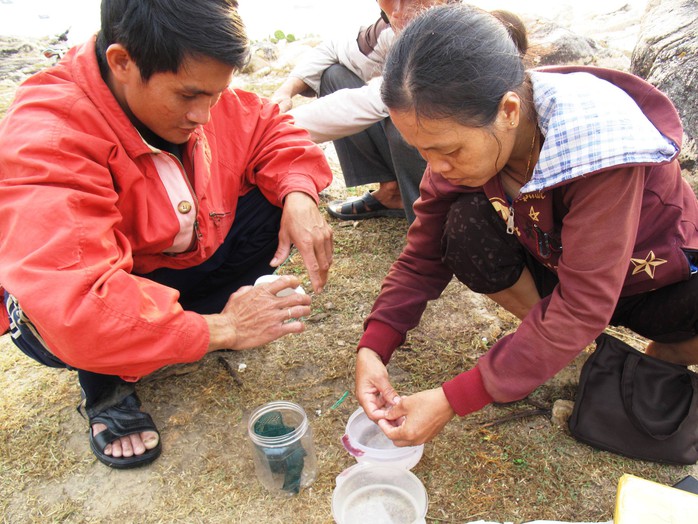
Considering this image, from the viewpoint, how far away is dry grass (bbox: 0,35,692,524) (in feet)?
5.96

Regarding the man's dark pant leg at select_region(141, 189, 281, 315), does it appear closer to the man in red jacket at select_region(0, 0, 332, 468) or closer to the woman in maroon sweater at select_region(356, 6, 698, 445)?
the man in red jacket at select_region(0, 0, 332, 468)

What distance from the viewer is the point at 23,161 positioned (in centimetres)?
153

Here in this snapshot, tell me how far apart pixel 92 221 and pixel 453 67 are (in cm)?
101

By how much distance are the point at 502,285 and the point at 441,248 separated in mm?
247

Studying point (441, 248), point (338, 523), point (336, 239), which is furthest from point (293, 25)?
point (338, 523)

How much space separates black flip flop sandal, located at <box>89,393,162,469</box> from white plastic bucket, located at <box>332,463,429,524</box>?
27.6 inches

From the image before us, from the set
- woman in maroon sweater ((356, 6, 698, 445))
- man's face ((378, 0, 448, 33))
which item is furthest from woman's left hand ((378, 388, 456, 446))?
man's face ((378, 0, 448, 33))

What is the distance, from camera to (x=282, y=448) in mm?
1786

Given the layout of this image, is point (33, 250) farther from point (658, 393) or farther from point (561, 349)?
point (658, 393)

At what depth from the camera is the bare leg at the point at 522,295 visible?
2.09m

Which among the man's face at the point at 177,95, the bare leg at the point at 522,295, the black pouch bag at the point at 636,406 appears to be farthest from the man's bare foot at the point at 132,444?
the black pouch bag at the point at 636,406

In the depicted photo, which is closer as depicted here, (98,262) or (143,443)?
(98,262)

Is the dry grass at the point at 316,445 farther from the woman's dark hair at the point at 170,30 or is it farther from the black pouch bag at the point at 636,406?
the woman's dark hair at the point at 170,30

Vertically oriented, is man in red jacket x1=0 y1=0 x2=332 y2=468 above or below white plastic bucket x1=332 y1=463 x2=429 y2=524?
above
